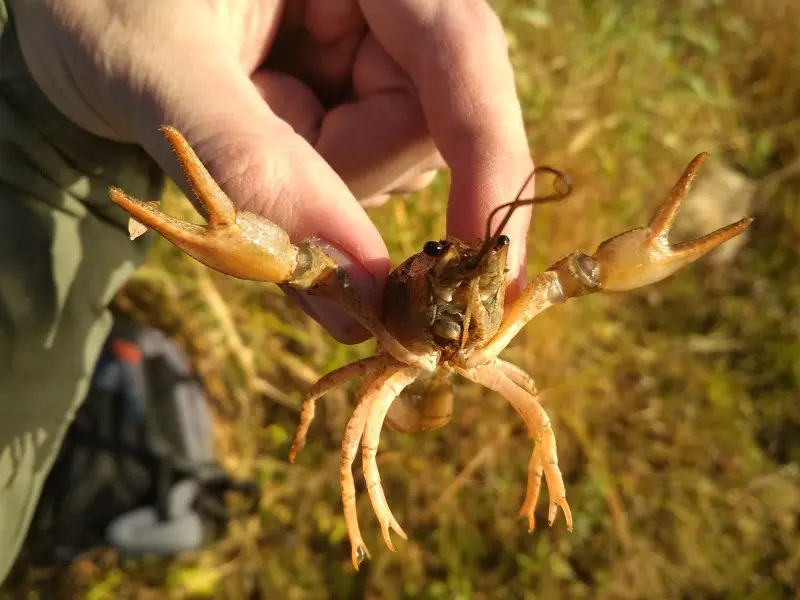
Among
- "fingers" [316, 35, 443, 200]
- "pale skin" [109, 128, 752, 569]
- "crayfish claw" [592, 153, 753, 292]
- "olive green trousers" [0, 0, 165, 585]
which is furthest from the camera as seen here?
"fingers" [316, 35, 443, 200]

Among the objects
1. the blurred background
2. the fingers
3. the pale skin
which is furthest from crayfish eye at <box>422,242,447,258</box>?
the blurred background

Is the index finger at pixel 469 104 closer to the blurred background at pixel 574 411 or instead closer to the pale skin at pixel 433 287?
the pale skin at pixel 433 287

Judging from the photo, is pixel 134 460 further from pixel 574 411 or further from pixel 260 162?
pixel 260 162

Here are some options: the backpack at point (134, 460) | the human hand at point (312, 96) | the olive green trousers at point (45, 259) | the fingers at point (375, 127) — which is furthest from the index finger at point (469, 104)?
the backpack at point (134, 460)

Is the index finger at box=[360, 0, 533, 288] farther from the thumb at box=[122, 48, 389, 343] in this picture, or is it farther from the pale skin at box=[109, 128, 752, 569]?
the thumb at box=[122, 48, 389, 343]

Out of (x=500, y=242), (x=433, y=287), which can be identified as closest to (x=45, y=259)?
(x=433, y=287)

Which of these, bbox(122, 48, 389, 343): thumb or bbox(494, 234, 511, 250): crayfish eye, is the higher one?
bbox(122, 48, 389, 343): thumb
